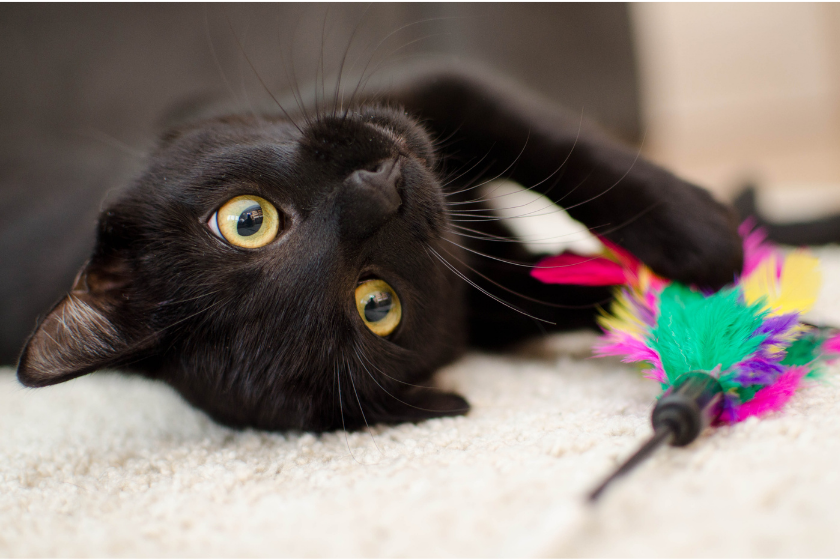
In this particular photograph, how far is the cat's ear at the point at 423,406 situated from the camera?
77 centimetres

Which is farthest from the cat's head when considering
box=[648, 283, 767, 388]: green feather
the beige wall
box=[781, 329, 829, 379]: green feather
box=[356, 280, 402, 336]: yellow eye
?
the beige wall

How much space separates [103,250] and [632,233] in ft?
2.33

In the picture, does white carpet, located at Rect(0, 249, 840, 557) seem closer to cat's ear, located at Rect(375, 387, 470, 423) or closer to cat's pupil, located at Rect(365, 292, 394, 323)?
cat's ear, located at Rect(375, 387, 470, 423)

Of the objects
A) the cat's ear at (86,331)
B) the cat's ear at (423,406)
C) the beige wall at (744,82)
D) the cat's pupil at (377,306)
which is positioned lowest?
the cat's ear at (423,406)

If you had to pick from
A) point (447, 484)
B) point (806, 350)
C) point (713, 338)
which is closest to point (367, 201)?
point (447, 484)

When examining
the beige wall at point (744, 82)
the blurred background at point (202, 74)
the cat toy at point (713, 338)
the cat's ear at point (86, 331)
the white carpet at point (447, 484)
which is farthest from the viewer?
the beige wall at point (744, 82)

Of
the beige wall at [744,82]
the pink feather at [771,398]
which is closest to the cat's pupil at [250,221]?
the pink feather at [771,398]

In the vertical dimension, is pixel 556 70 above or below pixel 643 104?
above

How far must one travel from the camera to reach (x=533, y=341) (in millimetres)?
1058

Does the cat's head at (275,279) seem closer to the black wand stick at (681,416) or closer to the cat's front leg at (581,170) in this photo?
the cat's front leg at (581,170)

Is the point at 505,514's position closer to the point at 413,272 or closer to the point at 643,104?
the point at 413,272

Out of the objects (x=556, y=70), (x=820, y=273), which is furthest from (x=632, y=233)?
(x=556, y=70)

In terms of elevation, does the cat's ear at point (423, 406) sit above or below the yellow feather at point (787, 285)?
below

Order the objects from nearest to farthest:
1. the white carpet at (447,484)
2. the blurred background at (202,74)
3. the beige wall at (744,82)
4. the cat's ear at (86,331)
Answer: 1. the white carpet at (447,484)
2. the cat's ear at (86,331)
3. the blurred background at (202,74)
4. the beige wall at (744,82)
